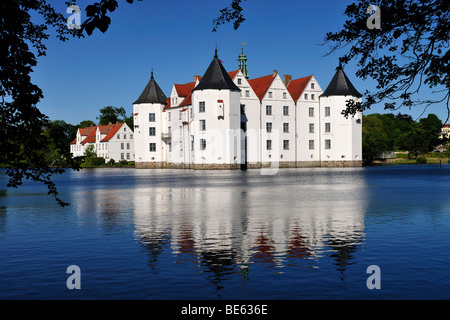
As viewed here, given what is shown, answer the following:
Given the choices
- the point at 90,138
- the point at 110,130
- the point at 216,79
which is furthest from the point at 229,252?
the point at 90,138

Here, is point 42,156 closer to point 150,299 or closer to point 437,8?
point 150,299

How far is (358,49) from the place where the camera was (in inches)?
337

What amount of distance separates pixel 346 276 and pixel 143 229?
306 inches

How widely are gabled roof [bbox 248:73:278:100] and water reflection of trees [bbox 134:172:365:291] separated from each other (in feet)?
195

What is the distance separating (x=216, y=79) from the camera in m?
75.0

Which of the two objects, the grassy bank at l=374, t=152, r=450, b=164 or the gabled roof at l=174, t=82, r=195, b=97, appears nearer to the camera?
the gabled roof at l=174, t=82, r=195, b=97

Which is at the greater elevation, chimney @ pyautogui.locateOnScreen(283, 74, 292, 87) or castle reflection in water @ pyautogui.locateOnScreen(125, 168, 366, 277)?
chimney @ pyautogui.locateOnScreen(283, 74, 292, 87)

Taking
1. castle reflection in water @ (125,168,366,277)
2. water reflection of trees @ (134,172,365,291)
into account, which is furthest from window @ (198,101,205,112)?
water reflection of trees @ (134,172,365,291)

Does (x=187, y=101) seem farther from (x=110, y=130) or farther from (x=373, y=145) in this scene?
(x=110, y=130)

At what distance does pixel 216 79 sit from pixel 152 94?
20.0 meters

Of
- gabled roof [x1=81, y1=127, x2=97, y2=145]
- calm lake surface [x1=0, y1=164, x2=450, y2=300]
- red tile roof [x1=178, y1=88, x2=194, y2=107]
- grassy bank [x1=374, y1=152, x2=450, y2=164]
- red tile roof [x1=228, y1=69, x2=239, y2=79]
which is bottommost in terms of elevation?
calm lake surface [x1=0, y1=164, x2=450, y2=300]

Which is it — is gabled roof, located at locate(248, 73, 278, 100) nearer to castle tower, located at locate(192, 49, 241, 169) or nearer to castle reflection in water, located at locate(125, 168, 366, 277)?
castle tower, located at locate(192, 49, 241, 169)

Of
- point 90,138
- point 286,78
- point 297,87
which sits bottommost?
point 90,138

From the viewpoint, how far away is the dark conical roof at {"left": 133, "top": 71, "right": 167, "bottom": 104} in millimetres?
90812
